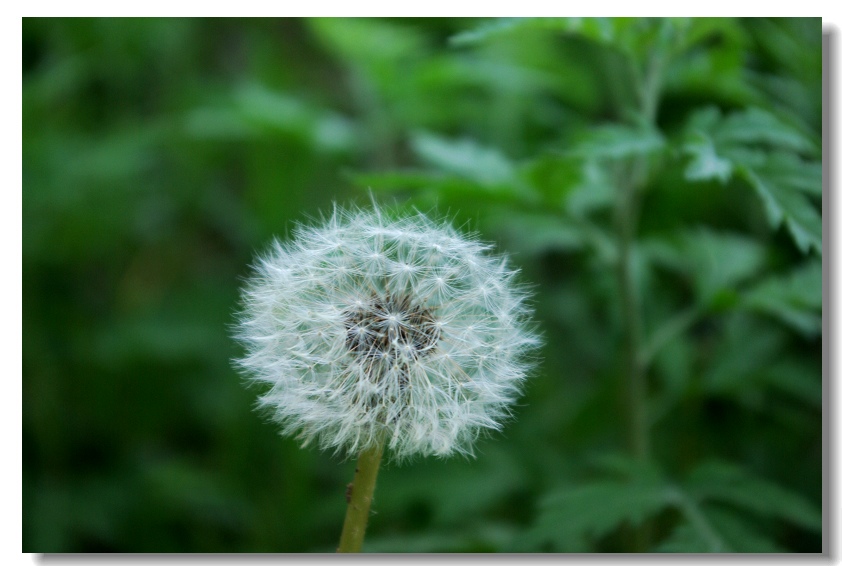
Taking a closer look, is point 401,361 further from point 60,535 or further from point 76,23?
point 76,23

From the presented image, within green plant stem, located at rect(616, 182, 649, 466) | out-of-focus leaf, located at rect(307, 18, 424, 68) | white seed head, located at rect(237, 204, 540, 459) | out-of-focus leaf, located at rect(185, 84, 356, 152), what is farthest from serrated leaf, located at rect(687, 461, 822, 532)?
out-of-focus leaf, located at rect(307, 18, 424, 68)

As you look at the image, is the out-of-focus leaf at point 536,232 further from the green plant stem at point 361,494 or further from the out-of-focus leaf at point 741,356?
the green plant stem at point 361,494

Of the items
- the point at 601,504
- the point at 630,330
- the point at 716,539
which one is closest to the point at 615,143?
the point at 630,330

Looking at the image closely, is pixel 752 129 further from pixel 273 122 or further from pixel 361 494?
pixel 273 122

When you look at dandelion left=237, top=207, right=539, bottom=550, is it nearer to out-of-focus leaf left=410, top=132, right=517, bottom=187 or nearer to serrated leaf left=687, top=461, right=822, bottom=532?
out-of-focus leaf left=410, top=132, right=517, bottom=187

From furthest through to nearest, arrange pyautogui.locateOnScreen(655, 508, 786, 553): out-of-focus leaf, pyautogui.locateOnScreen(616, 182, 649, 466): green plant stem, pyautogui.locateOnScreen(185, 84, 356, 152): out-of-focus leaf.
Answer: pyautogui.locateOnScreen(185, 84, 356, 152): out-of-focus leaf
pyautogui.locateOnScreen(616, 182, 649, 466): green plant stem
pyautogui.locateOnScreen(655, 508, 786, 553): out-of-focus leaf

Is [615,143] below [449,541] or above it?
above

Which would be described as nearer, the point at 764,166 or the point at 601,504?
the point at 764,166
